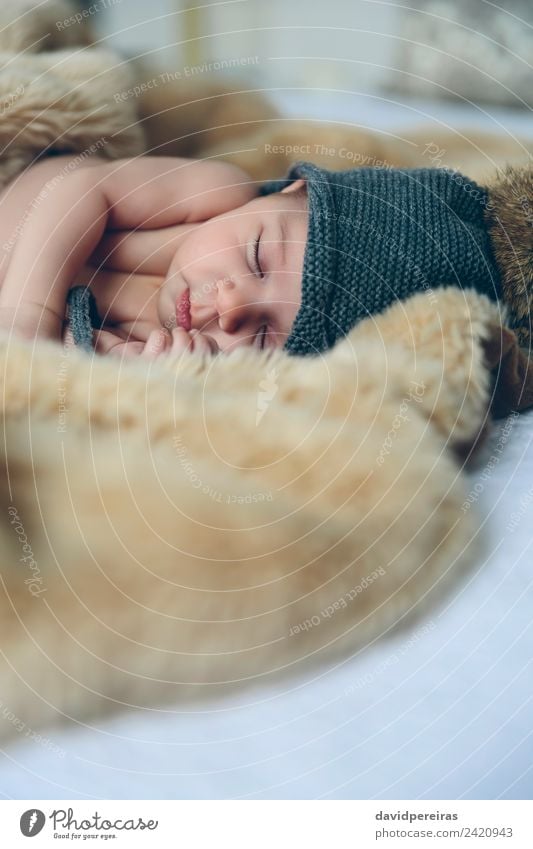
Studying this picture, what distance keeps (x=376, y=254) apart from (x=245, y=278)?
0.08m

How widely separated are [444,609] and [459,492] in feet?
0.20

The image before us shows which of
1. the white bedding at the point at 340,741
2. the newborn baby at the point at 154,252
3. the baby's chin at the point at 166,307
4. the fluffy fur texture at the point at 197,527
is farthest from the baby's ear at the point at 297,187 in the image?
the white bedding at the point at 340,741

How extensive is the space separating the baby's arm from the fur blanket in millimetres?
122

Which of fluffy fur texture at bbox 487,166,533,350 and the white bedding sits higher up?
fluffy fur texture at bbox 487,166,533,350

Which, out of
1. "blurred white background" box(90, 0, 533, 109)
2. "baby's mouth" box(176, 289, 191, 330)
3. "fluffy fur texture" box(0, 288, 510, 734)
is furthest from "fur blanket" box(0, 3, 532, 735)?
"blurred white background" box(90, 0, 533, 109)

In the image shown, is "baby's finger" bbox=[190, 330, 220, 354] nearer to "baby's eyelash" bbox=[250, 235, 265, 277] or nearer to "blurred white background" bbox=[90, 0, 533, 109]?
"baby's eyelash" bbox=[250, 235, 265, 277]

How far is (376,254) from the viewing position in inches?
19.3

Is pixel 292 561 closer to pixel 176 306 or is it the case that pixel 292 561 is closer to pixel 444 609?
pixel 444 609

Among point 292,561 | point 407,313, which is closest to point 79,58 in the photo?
point 407,313

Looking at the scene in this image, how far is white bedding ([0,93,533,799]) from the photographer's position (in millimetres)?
321

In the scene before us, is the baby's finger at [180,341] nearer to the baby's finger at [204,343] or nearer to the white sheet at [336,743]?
the baby's finger at [204,343]

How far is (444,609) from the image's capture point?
1.16 ft

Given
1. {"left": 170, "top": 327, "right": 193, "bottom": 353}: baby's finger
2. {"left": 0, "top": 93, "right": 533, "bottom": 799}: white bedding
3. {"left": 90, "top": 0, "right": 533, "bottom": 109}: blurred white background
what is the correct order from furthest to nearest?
{"left": 90, "top": 0, "right": 533, "bottom": 109}: blurred white background < {"left": 170, "top": 327, "right": 193, "bottom": 353}: baby's finger < {"left": 0, "top": 93, "right": 533, "bottom": 799}: white bedding

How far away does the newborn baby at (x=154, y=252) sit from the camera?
49cm
